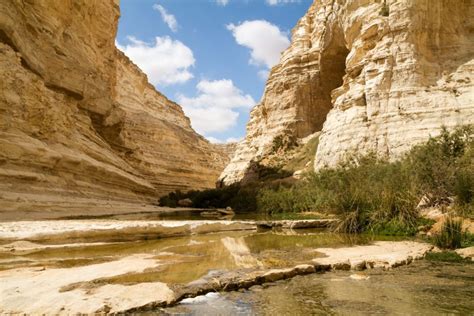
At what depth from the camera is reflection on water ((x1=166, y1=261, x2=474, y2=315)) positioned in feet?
11.8

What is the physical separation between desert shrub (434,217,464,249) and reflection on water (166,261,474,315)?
2.07m

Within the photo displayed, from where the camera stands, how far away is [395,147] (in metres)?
19.1

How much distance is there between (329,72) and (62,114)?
24264mm

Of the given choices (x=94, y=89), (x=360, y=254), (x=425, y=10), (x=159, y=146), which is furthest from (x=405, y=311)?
(x=159, y=146)

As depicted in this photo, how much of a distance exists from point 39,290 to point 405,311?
3665mm

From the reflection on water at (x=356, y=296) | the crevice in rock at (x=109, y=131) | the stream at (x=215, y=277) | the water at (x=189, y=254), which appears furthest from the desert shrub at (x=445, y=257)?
the crevice in rock at (x=109, y=131)

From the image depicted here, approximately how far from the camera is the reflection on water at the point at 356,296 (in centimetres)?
358

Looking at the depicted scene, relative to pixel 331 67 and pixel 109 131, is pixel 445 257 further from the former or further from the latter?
pixel 331 67

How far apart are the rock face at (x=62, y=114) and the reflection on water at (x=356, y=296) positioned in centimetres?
1242

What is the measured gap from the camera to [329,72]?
117 feet

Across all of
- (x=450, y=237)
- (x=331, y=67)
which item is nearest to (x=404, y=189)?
(x=450, y=237)

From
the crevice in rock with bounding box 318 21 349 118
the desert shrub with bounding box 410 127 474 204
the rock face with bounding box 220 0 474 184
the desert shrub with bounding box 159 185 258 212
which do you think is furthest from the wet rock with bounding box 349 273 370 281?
the crevice in rock with bounding box 318 21 349 118

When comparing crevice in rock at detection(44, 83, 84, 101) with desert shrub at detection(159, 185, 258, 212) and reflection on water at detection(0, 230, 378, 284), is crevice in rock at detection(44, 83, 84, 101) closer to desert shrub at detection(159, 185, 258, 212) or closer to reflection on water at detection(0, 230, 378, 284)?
desert shrub at detection(159, 185, 258, 212)

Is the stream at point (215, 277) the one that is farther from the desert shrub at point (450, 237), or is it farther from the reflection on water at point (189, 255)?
the desert shrub at point (450, 237)
